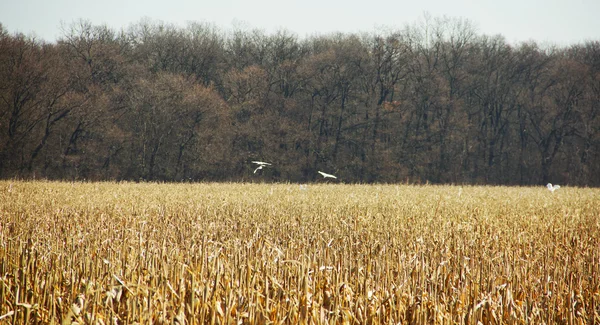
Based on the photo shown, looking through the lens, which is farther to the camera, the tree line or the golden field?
the tree line

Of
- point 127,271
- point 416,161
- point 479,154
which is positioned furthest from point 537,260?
point 479,154

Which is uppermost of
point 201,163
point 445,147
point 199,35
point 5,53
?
point 199,35

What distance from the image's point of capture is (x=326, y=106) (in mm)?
40188

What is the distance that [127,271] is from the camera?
4.30m

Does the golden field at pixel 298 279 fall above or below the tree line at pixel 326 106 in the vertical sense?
below

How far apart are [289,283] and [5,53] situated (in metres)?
32.6

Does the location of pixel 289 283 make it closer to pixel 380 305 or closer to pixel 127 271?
pixel 380 305

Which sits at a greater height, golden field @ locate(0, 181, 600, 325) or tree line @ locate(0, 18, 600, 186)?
tree line @ locate(0, 18, 600, 186)

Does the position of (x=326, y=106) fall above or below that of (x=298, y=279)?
above

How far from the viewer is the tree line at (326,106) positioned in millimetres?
35000

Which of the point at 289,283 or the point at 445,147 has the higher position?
the point at 445,147

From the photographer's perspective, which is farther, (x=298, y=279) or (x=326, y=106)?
(x=326, y=106)

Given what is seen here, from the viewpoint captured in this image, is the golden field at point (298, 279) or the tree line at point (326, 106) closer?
the golden field at point (298, 279)

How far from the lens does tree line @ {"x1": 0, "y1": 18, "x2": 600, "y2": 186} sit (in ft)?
115
